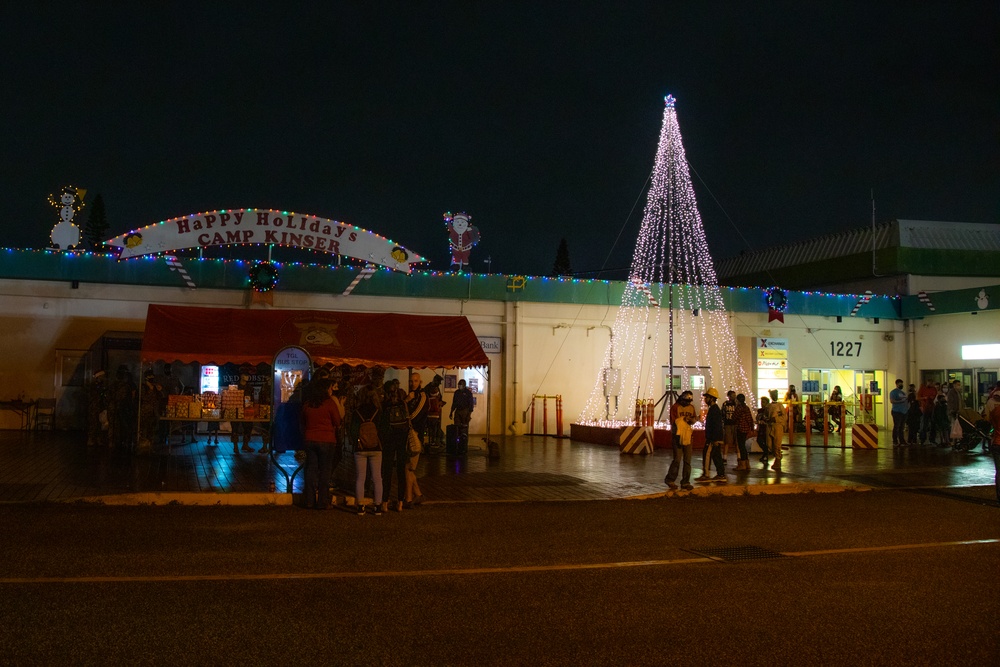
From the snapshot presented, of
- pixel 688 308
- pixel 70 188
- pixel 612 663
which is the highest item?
pixel 70 188

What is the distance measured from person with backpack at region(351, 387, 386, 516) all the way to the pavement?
914mm

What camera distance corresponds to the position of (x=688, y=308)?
2634cm

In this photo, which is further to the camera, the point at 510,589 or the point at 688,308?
the point at 688,308

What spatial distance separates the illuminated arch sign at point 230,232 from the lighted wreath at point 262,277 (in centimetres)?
98

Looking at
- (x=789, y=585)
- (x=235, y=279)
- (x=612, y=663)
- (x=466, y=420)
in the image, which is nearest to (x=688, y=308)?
(x=466, y=420)

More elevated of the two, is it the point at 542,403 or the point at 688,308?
the point at 688,308

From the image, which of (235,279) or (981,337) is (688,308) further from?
(235,279)

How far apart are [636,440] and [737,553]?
10.4 m

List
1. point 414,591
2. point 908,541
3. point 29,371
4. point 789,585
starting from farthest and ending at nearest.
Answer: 1. point 29,371
2. point 908,541
3. point 789,585
4. point 414,591

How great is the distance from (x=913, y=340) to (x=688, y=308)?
29.3 ft

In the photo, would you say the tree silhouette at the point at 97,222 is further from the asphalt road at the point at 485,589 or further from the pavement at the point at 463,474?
the asphalt road at the point at 485,589

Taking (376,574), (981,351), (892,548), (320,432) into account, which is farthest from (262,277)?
(981,351)

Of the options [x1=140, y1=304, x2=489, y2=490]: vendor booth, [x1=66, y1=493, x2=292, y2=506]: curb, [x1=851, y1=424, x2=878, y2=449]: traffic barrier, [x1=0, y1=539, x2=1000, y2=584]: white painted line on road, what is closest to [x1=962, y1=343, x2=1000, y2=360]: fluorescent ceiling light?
[x1=851, y1=424, x2=878, y2=449]: traffic barrier

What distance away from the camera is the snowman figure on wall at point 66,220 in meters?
21.5
